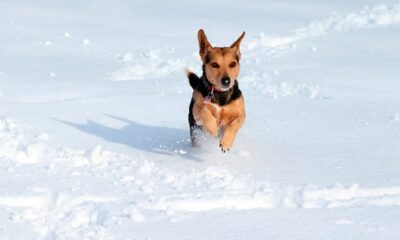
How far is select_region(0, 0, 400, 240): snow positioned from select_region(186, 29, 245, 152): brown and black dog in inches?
7.9

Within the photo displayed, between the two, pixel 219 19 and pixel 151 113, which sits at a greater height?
pixel 219 19

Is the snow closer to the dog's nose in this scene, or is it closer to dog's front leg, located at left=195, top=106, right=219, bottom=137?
dog's front leg, located at left=195, top=106, right=219, bottom=137

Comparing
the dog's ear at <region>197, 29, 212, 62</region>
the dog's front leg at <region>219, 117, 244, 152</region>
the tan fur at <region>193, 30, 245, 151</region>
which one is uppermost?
the dog's ear at <region>197, 29, 212, 62</region>

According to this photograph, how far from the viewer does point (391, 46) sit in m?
8.14

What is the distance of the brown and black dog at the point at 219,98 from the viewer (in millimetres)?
4818

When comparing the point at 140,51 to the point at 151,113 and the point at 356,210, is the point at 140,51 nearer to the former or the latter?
the point at 151,113

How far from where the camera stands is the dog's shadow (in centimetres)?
507

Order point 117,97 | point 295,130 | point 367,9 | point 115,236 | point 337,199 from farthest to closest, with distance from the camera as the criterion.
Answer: point 367,9
point 117,97
point 295,130
point 337,199
point 115,236

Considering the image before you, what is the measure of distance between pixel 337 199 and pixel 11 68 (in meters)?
4.96

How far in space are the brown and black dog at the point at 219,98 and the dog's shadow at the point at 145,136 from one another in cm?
27

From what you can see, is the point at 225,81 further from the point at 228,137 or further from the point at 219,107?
the point at 228,137

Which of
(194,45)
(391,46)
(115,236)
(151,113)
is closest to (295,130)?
(151,113)

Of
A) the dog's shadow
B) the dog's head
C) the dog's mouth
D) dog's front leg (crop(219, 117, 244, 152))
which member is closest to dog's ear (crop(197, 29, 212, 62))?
the dog's head

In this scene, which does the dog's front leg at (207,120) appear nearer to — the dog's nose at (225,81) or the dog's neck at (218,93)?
the dog's neck at (218,93)
